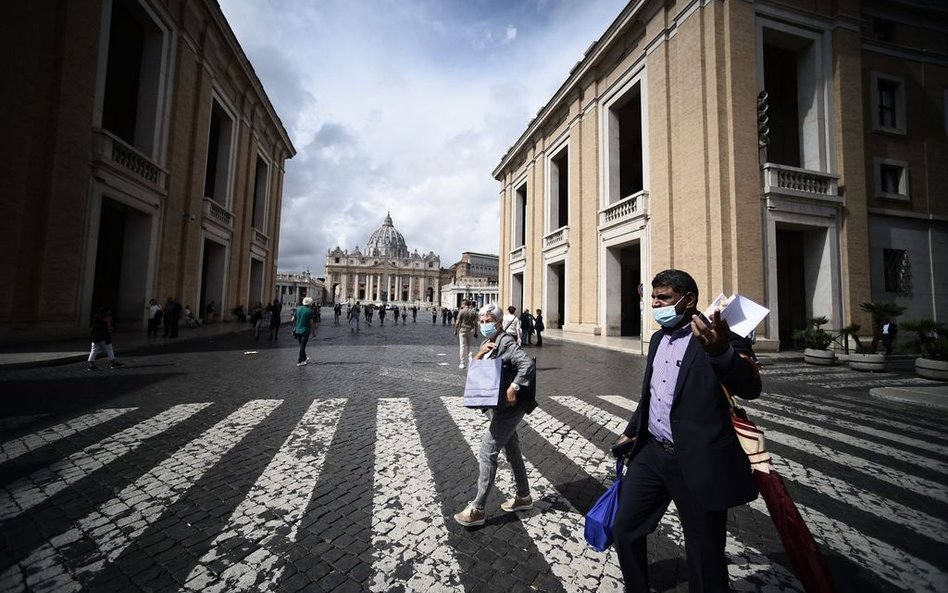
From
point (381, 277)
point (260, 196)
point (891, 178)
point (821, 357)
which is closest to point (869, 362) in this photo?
point (821, 357)

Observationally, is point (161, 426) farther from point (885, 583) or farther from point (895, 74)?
point (895, 74)

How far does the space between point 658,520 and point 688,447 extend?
0.42m

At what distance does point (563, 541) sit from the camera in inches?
103

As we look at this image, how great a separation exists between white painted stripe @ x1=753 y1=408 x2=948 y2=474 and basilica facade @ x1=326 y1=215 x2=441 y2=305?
114 metres

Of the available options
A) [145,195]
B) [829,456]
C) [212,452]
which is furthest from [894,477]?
[145,195]

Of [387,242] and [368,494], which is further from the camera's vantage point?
[387,242]

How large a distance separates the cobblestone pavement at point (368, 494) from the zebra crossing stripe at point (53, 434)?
0.03 m

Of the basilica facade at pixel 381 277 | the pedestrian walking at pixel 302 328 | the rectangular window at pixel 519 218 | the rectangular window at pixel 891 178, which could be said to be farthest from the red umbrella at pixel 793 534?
the basilica facade at pixel 381 277

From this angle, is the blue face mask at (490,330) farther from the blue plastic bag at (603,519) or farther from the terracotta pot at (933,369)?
the terracotta pot at (933,369)

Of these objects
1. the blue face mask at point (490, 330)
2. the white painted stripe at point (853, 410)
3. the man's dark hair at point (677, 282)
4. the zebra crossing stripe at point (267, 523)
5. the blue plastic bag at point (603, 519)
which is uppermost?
the man's dark hair at point (677, 282)

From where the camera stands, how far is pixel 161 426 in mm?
4684

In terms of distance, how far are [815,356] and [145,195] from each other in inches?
957

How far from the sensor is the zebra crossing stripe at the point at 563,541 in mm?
2240

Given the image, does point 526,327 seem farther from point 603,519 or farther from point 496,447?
point 603,519
